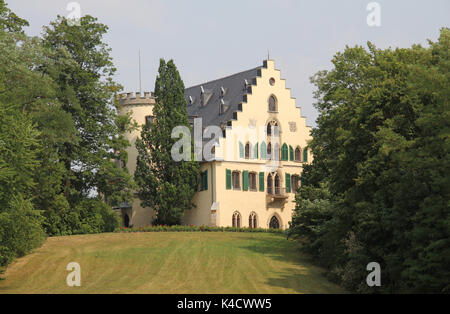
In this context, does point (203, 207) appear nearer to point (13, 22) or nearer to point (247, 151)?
point (247, 151)

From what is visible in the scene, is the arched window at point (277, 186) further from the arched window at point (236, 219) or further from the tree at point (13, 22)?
the tree at point (13, 22)

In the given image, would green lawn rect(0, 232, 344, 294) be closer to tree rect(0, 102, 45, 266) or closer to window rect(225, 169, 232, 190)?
tree rect(0, 102, 45, 266)

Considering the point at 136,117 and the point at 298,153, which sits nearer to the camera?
the point at 298,153

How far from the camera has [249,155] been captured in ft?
236

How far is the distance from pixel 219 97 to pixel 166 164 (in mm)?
13567

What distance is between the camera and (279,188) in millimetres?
73688

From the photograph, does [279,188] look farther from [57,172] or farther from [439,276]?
[439,276]

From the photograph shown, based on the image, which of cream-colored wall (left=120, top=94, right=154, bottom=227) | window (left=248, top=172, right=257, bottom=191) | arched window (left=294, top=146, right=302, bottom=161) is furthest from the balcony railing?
cream-colored wall (left=120, top=94, right=154, bottom=227)

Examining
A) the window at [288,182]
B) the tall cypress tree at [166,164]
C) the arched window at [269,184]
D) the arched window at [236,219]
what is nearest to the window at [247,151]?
the arched window at [269,184]

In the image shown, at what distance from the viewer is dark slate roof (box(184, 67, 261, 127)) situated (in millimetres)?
74562

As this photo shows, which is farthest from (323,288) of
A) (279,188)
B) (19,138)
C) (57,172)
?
(279,188)

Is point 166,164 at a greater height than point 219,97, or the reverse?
point 219,97

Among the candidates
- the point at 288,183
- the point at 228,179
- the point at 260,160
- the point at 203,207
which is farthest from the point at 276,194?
the point at 203,207
